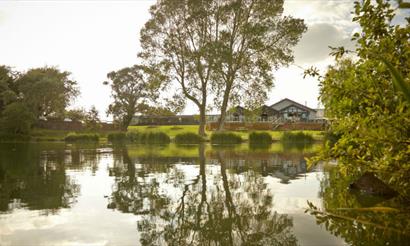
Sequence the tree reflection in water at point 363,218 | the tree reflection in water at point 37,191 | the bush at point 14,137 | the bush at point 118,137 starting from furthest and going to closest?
the bush at point 14,137
the bush at point 118,137
the tree reflection in water at point 37,191
the tree reflection in water at point 363,218

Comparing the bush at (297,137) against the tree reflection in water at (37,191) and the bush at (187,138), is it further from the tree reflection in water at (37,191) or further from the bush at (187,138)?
the tree reflection in water at (37,191)

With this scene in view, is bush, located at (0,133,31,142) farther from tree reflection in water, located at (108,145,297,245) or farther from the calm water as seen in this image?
tree reflection in water, located at (108,145,297,245)

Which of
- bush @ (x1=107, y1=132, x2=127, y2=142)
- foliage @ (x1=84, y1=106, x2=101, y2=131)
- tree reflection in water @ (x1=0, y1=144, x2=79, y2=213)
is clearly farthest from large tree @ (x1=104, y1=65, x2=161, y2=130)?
tree reflection in water @ (x1=0, y1=144, x2=79, y2=213)

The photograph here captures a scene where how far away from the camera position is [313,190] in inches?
303

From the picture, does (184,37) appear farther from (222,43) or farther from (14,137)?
(14,137)

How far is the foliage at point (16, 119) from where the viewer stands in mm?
48956

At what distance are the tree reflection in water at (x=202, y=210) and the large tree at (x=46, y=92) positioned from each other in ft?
167

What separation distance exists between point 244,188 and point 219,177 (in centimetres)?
193

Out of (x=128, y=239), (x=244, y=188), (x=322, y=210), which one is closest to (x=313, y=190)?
(x=244, y=188)

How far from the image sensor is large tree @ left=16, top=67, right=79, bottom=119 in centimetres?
5359

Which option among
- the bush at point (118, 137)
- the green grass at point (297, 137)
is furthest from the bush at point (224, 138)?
the bush at point (118, 137)

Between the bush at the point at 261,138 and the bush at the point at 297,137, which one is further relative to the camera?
the bush at the point at 297,137

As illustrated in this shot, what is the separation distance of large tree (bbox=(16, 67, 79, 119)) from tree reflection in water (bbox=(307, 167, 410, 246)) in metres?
55.0

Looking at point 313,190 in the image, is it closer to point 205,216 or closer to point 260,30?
point 205,216
